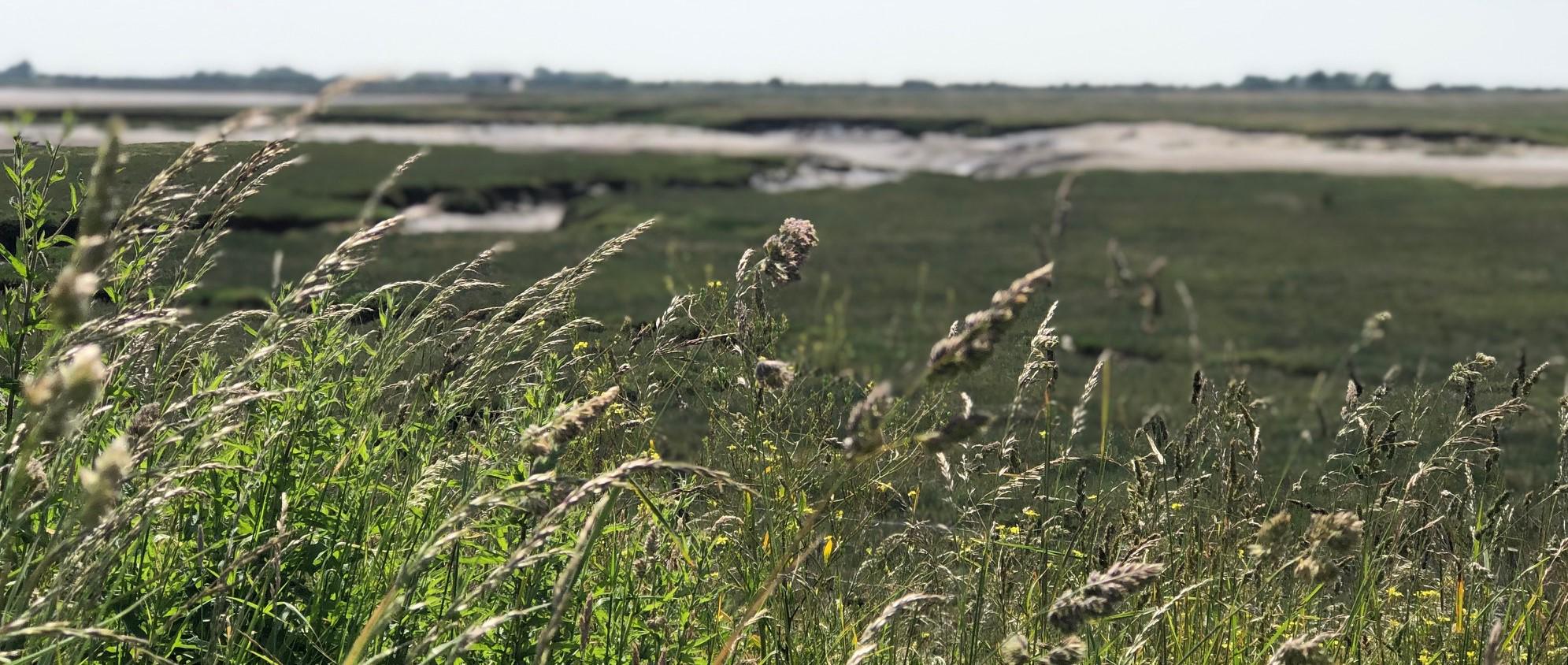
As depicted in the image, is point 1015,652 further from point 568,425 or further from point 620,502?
point 620,502

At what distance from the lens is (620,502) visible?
363 cm

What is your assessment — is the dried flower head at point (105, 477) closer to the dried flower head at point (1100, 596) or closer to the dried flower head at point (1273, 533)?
the dried flower head at point (1100, 596)

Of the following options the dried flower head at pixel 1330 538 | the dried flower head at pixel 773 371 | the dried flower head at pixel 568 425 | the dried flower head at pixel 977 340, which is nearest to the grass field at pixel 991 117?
the dried flower head at pixel 1330 538

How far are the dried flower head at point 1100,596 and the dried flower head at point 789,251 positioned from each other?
1.00 meters

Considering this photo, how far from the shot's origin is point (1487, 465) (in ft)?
10.9

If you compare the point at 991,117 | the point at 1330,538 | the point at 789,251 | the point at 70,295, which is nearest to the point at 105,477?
the point at 70,295

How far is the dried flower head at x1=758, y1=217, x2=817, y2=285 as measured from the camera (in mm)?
2645

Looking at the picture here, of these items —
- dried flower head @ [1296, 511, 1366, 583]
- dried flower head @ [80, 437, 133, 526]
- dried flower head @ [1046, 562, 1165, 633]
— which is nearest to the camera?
dried flower head @ [80, 437, 133, 526]

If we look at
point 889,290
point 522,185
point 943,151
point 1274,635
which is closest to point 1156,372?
point 889,290

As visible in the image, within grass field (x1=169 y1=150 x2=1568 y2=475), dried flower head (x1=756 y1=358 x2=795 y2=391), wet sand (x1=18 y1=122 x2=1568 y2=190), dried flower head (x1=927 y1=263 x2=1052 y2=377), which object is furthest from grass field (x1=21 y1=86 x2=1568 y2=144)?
dried flower head (x1=927 y1=263 x2=1052 y2=377)

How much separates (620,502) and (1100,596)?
6.63 feet

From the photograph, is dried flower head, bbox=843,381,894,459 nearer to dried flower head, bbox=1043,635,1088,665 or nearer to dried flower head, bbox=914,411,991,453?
dried flower head, bbox=914,411,991,453

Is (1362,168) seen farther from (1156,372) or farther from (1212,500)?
(1212,500)

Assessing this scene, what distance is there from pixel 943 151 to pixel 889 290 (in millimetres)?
51366
